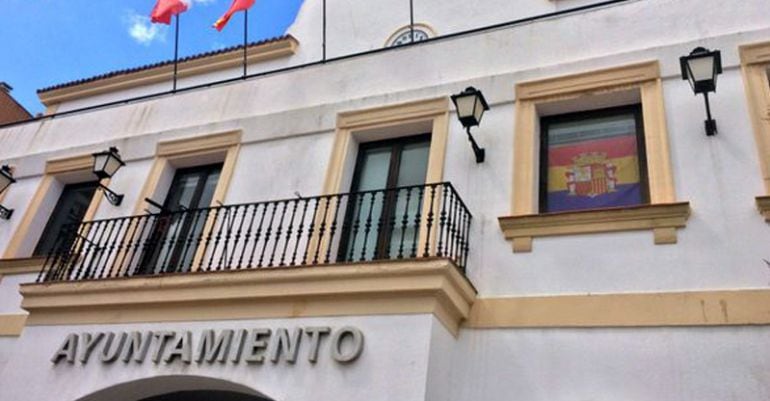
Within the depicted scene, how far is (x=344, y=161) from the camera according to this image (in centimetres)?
770

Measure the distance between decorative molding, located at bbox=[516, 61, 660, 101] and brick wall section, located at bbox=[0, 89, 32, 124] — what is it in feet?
46.3

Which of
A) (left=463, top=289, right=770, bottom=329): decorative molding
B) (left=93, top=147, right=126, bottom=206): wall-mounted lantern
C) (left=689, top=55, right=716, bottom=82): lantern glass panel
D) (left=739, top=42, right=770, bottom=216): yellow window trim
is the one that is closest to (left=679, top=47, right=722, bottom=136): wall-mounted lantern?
(left=689, top=55, right=716, bottom=82): lantern glass panel

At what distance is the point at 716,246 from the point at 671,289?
58 centimetres

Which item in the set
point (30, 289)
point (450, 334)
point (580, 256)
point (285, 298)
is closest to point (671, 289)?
point (580, 256)

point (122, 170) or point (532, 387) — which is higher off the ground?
point (122, 170)

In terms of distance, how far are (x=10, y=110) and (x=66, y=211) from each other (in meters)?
8.38

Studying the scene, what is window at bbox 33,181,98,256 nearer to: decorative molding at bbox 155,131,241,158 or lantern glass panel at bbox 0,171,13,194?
lantern glass panel at bbox 0,171,13,194

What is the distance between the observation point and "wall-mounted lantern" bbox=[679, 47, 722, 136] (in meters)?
5.86

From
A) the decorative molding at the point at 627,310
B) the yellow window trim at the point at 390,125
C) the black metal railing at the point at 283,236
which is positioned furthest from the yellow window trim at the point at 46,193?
the decorative molding at the point at 627,310

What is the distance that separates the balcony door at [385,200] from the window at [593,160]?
1481 mm

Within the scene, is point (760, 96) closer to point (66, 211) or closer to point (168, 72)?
point (66, 211)

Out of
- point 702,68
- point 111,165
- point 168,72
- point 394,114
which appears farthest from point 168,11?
point 702,68

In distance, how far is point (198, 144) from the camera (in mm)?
8914

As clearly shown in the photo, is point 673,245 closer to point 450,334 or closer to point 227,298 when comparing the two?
point 450,334
